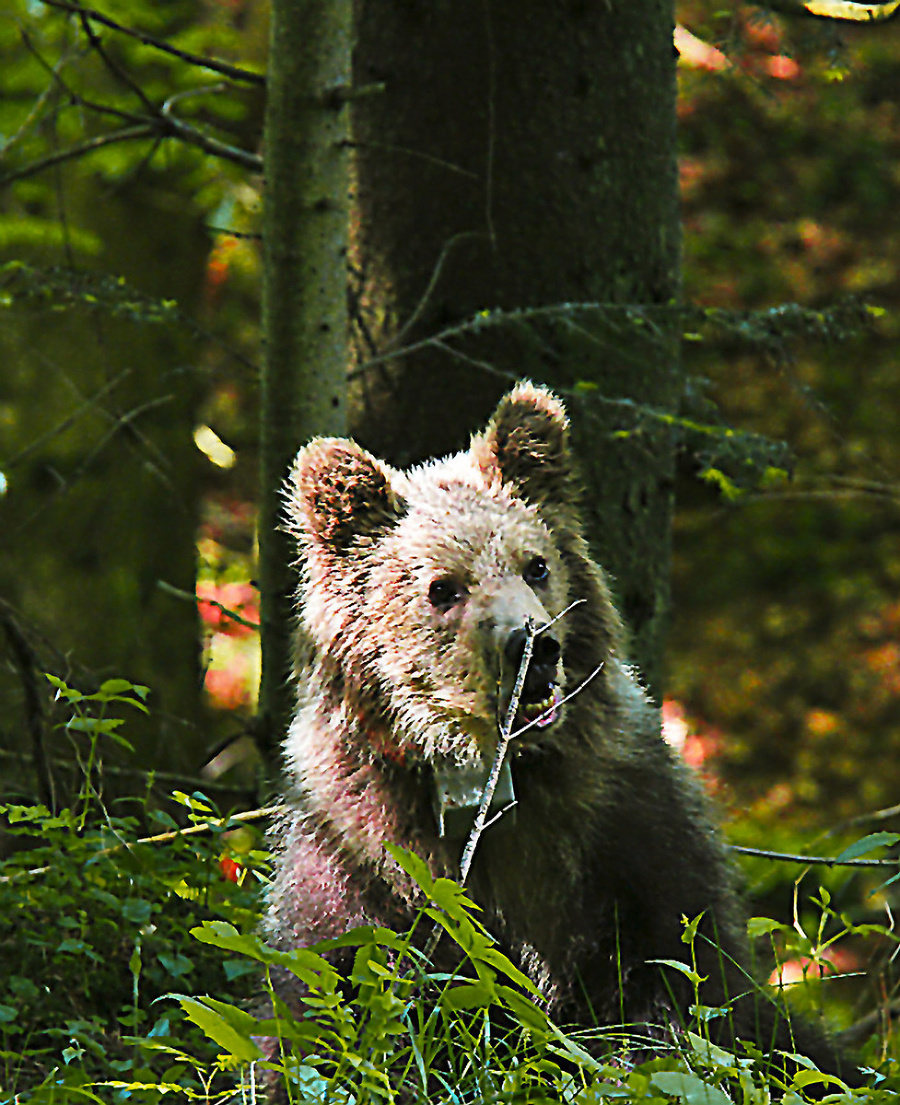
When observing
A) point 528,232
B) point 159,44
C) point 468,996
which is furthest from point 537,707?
point 159,44

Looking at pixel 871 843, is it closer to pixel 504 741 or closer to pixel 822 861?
pixel 822 861

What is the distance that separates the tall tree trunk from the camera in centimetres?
374

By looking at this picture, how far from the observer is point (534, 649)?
2410 mm

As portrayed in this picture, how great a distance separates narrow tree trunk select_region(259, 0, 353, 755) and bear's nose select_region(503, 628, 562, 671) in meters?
1.16

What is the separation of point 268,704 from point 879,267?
7.98 m

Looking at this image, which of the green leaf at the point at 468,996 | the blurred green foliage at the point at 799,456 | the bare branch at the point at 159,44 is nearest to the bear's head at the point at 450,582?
the green leaf at the point at 468,996

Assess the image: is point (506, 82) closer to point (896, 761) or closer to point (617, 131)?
point (617, 131)

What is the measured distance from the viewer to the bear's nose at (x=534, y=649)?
2.40 metres

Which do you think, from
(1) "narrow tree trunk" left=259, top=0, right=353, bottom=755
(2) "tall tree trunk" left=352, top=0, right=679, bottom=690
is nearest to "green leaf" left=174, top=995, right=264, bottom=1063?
(1) "narrow tree trunk" left=259, top=0, right=353, bottom=755

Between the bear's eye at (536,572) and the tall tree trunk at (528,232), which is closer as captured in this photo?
the bear's eye at (536,572)

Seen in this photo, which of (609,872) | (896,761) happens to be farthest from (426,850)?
(896,761)

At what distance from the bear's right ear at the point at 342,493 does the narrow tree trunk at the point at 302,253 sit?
0.73 m

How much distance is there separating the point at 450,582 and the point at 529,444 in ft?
1.28

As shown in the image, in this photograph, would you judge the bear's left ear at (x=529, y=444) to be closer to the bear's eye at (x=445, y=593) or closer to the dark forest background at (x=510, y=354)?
the bear's eye at (x=445, y=593)
